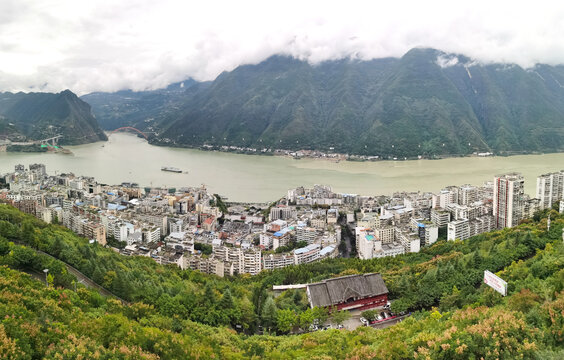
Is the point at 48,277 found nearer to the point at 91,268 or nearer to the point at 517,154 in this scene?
the point at 91,268

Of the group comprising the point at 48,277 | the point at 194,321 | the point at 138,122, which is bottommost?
the point at 194,321

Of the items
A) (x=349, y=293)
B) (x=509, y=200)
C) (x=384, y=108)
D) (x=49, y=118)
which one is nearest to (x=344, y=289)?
(x=349, y=293)

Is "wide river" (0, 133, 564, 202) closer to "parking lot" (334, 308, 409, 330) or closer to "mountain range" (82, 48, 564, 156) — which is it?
"mountain range" (82, 48, 564, 156)

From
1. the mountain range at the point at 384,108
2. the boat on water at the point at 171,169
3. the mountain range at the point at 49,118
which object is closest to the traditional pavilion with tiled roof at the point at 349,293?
the boat on water at the point at 171,169

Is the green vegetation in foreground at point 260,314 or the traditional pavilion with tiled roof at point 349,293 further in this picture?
the traditional pavilion with tiled roof at point 349,293

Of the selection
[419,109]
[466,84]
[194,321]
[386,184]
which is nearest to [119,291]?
[194,321]

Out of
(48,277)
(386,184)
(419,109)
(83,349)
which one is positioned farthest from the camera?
(419,109)

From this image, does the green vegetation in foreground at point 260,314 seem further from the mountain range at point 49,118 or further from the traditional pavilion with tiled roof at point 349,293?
the mountain range at point 49,118
